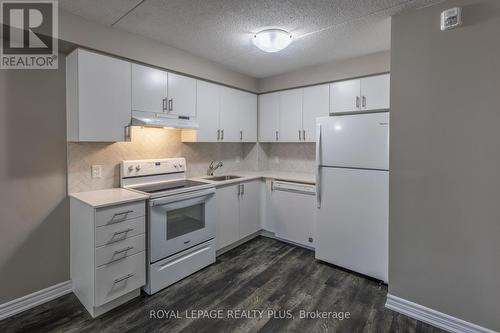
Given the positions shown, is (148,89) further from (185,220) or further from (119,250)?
(119,250)

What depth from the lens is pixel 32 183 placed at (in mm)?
2150

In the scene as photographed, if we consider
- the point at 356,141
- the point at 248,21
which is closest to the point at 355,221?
the point at 356,141

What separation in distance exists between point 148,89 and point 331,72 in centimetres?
227

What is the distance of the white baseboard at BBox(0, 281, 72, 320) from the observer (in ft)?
6.60

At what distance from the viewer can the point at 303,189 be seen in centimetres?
323

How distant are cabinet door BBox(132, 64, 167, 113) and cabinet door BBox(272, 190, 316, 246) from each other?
6.26 ft

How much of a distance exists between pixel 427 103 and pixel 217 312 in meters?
2.38

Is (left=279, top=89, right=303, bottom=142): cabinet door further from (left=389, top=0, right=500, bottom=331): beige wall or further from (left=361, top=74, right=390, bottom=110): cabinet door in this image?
(left=389, top=0, right=500, bottom=331): beige wall

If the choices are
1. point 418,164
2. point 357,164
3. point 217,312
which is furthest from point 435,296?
point 217,312

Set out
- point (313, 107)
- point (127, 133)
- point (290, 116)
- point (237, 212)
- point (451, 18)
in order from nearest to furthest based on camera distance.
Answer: point (451, 18), point (127, 133), point (237, 212), point (313, 107), point (290, 116)

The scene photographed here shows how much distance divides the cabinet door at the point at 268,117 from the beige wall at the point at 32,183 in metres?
2.63

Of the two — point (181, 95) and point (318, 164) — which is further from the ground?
point (181, 95)

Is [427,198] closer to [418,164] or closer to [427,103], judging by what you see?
[418,164]

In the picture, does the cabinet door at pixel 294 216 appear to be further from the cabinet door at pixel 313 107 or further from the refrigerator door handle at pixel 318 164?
the cabinet door at pixel 313 107
